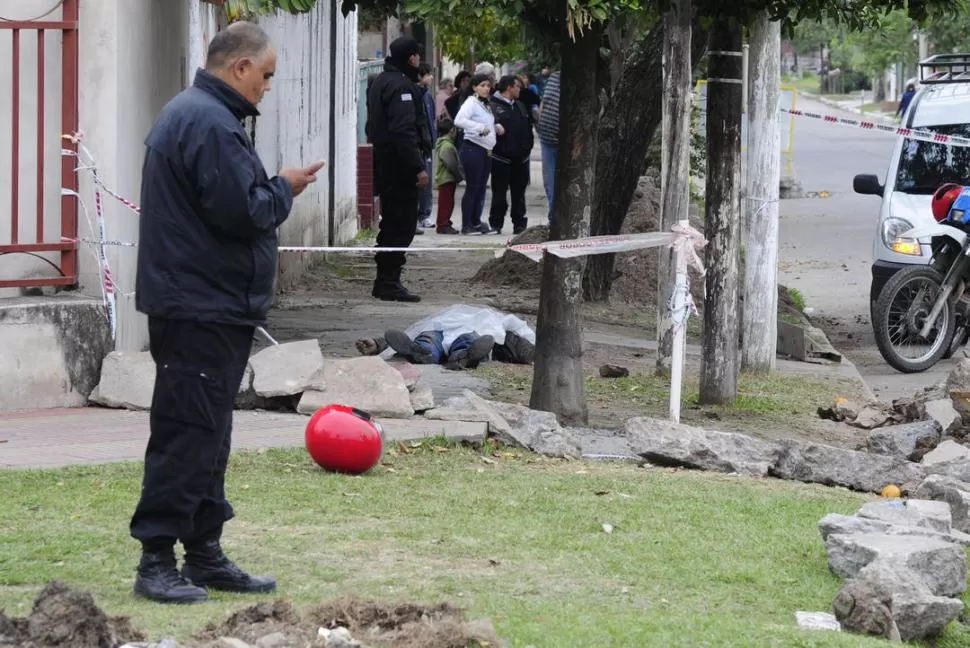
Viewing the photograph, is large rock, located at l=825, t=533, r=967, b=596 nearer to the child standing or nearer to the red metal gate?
the red metal gate

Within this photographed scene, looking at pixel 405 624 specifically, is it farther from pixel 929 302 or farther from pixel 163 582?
pixel 929 302

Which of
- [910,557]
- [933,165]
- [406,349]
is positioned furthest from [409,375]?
[933,165]

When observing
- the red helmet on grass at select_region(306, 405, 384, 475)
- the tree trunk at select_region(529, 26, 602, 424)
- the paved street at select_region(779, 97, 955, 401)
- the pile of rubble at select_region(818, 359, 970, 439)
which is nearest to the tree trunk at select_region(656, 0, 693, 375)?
the tree trunk at select_region(529, 26, 602, 424)

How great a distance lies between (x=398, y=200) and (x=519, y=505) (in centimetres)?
696

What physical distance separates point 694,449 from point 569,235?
1439 millimetres

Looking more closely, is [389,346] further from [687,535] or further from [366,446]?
[687,535]

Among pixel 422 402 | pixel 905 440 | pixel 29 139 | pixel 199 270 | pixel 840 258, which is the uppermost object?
pixel 29 139

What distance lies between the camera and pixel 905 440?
8.80 m

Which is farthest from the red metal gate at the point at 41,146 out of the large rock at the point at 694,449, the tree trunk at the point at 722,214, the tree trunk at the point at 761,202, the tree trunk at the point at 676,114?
the tree trunk at the point at 761,202

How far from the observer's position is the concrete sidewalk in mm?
7110

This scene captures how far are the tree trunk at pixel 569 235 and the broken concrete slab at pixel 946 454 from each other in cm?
185

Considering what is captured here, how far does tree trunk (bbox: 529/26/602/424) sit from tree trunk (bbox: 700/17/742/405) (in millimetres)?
1398

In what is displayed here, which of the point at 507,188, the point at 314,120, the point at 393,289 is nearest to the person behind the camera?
the point at 393,289

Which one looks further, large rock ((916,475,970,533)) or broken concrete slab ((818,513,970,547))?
large rock ((916,475,970,533))
